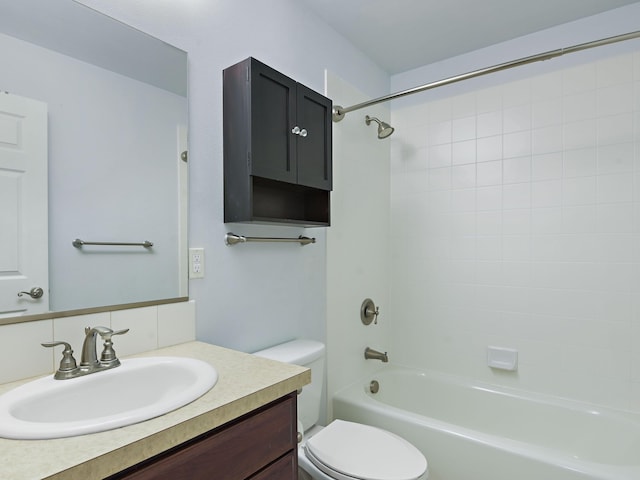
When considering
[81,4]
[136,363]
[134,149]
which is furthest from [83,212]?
[81,4]

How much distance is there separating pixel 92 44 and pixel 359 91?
1559 mm

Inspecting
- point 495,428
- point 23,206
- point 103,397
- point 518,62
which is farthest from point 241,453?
point 495,428

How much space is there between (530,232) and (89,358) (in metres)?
2.23

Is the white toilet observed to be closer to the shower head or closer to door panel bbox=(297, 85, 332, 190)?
door panel bbox=(297, 85, 332, 190)

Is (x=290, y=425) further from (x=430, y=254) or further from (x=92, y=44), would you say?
(x=430, y=254)

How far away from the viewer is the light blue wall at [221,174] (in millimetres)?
1395

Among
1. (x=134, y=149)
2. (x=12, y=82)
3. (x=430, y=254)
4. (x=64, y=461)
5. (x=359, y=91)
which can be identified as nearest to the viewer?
(x=64, y=461)

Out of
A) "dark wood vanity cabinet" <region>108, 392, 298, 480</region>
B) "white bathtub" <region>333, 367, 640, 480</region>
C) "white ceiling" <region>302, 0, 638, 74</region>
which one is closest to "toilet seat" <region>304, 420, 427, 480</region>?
"white bathtub" <region>333, 367, 640, 480</region>

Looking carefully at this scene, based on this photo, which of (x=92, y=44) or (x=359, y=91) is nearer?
(x=92, y=44)

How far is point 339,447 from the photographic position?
152cm

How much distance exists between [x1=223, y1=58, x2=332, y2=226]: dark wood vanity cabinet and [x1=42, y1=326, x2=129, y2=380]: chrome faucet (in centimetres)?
62

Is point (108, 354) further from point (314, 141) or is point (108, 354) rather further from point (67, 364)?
point (314, 141)

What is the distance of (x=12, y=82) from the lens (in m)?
0.96

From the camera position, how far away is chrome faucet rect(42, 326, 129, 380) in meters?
0.95
